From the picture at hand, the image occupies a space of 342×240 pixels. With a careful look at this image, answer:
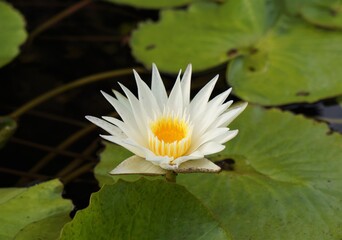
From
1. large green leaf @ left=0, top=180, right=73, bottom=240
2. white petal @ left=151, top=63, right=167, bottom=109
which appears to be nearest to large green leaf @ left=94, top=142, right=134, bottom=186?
large green leaf @ left=0, top=180, right=73, bottom=240

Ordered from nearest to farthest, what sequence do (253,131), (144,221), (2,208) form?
(144,221) < (2,208) < (253,131)

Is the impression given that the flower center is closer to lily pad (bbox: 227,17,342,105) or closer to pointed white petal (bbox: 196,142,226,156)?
pointed white petal (bbox: 196,142,226,156)

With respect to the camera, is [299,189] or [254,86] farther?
[254,86]

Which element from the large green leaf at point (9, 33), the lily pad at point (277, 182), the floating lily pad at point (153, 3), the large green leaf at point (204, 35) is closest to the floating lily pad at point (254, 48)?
the large green leaf at point (204, 35)

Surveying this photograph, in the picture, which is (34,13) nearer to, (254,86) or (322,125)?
(254,86)

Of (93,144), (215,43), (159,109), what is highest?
(159,109)

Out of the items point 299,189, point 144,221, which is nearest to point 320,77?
point 299,189
